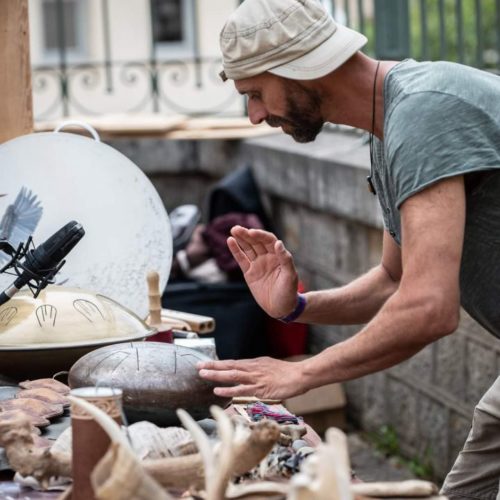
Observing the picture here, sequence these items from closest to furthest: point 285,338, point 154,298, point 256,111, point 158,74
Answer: point 256,111, point 154,298, point 285,338, point 158,74

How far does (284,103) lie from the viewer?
258 cm

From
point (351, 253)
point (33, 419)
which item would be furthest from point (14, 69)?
point (351, 253)

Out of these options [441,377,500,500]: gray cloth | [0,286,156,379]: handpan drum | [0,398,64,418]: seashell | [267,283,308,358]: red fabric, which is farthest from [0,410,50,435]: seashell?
[267,283,308,358]: red fabric

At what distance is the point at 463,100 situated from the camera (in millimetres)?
2422

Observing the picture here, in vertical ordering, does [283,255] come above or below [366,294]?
above

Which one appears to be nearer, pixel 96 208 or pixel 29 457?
pixel 29 457

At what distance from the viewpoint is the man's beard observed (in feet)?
8.42

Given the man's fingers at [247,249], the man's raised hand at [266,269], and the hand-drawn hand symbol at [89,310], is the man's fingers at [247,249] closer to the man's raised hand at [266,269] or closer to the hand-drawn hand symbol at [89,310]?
the man's raised hand at [266,269]

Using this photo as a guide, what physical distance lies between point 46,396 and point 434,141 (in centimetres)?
100

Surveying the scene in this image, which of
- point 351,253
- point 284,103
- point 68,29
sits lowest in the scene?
point 351,253

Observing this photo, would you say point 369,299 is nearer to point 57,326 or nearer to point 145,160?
point 57,326

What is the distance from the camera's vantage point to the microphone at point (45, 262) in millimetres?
2924

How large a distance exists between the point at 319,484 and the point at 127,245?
180cm

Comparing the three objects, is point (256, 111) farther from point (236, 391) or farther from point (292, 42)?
point (236, 391)
